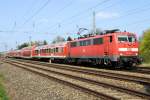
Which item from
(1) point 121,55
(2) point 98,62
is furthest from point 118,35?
(2) point 98,62

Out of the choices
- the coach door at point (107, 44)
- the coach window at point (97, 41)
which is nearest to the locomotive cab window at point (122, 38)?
the coach door at point (107, 44)

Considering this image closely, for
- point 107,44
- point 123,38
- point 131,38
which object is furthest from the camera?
point 131,38

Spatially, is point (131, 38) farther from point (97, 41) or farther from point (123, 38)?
point (97, 41)

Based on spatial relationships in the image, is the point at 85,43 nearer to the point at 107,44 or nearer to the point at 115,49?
the point at 107,44

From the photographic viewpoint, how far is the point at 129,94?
39.3ft

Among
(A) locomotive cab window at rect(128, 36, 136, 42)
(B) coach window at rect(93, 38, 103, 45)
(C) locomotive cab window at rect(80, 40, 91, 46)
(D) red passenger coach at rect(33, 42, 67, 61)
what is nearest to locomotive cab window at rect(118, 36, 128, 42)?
(A) locomotive cab window at rect(128, 36, 136, 42)

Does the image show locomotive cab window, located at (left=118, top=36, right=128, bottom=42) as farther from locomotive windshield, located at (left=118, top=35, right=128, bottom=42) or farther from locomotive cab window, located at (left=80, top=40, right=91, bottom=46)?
locomotive cab window, located at (left=80, top=40, right=91, bottom=46)

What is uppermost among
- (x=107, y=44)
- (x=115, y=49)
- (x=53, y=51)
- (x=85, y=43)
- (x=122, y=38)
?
(x=122, y=38)

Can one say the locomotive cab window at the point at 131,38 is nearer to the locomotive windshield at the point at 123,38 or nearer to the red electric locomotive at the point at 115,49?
the red electric locomotive at the point at 115,49

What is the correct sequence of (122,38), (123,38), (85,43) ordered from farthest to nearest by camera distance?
(85,43) → (123,38) → (122,38)

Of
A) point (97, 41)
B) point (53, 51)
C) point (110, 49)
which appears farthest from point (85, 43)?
point (53, 51)

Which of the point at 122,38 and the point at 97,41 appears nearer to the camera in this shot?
the point at 122,38

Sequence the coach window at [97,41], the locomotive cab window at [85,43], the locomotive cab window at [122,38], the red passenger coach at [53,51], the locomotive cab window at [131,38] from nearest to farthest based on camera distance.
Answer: the locomotive cab window at [122,38] → the locomotive cab window at [131,38] → the coach window at [97,41] → the locomotive cab window at [85,43] → the red passenger coach at [53,51]

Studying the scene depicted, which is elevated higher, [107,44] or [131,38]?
[131,38]
